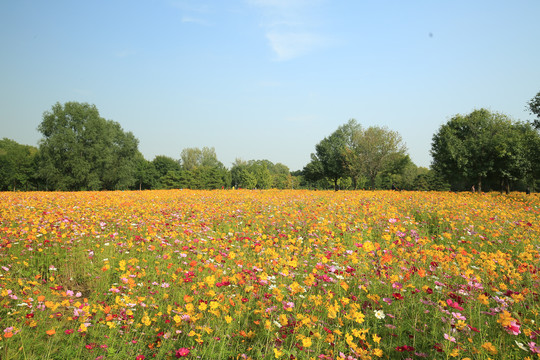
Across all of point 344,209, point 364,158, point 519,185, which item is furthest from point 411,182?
point 344,209

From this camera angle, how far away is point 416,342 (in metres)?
3.22

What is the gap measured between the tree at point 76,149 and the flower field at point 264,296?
38315mm

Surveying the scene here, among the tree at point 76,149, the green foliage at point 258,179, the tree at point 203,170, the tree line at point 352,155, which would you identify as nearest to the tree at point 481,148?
the tree line at point 352,155

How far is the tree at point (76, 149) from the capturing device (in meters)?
39.1

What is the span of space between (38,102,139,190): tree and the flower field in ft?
126

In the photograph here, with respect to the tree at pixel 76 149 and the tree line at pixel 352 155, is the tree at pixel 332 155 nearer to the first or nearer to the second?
the tree line at pixel 352 155

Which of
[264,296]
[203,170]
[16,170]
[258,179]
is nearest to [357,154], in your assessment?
[264,296]

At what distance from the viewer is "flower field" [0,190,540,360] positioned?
9.53 feet

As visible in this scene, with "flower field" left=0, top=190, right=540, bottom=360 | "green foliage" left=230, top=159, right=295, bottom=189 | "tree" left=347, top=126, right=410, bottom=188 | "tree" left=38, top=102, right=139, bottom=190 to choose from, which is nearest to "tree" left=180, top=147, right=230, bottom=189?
"green foliage" left=230, top=159, right=295, bottom=189

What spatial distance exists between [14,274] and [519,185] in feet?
214

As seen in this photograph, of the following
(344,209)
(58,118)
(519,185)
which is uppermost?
(58,118)

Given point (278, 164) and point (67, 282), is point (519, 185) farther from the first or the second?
point (278, 164)

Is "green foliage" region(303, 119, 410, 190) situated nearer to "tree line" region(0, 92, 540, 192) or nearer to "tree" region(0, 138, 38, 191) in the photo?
"tree line" region(0, 92, 540, 192)

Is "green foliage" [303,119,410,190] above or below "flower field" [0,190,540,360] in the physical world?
above
